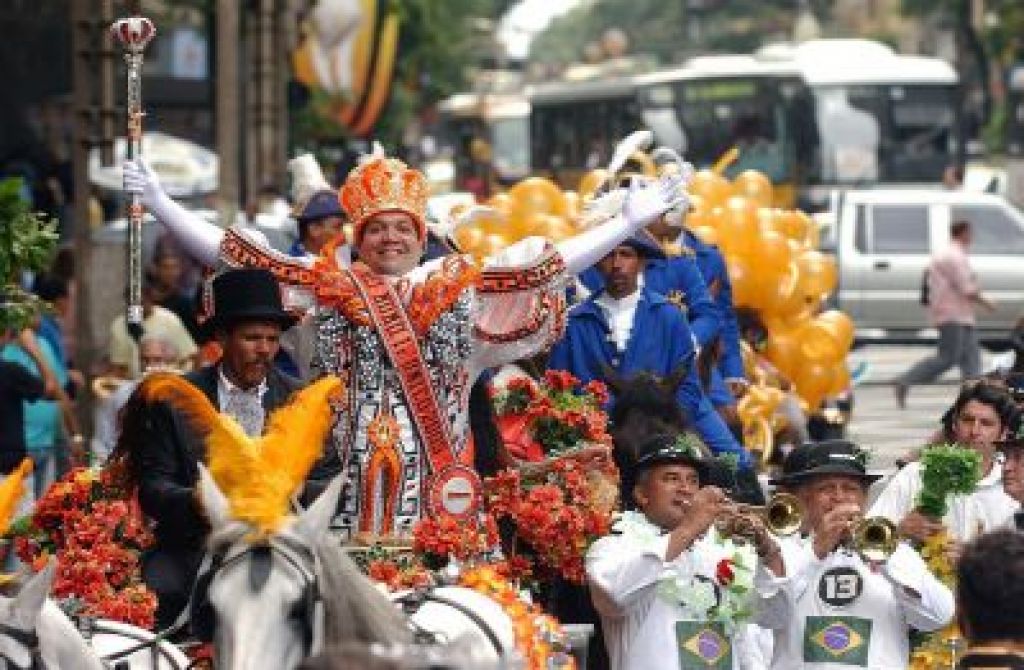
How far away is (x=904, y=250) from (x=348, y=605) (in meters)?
30.3

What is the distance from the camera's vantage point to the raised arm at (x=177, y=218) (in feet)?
37.9

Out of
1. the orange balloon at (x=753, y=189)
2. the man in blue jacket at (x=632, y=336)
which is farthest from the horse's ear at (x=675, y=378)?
the orange balloon at (x=753, y=189)

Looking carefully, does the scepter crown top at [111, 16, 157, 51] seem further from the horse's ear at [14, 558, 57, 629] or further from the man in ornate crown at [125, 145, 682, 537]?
the horse's ear at [14, 558, 57, 629]

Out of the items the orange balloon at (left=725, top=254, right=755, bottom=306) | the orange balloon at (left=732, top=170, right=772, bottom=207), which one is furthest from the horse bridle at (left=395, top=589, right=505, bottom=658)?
the orange balloon at (left=732, top=170, right=772, bottom=207)

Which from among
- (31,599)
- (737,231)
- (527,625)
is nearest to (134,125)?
(527,625)

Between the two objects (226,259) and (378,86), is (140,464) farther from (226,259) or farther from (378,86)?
(378,86)

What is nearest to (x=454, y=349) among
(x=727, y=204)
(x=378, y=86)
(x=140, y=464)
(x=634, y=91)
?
(x=140, y=464)

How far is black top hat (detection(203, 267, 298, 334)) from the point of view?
34.2ft

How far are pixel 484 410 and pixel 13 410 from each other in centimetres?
602

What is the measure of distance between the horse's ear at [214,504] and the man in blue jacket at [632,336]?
232 inches

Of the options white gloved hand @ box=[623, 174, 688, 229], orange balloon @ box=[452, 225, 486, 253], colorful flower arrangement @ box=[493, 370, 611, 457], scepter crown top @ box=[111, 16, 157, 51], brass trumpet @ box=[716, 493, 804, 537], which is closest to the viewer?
brass trumpet @ box=[716, 493, 804, 537]

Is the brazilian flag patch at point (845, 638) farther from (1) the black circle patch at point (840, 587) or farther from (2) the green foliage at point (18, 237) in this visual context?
(2) the green foliage at point (18, 237)

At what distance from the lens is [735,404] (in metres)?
16.9

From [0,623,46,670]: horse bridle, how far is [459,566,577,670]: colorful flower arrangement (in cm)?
147
